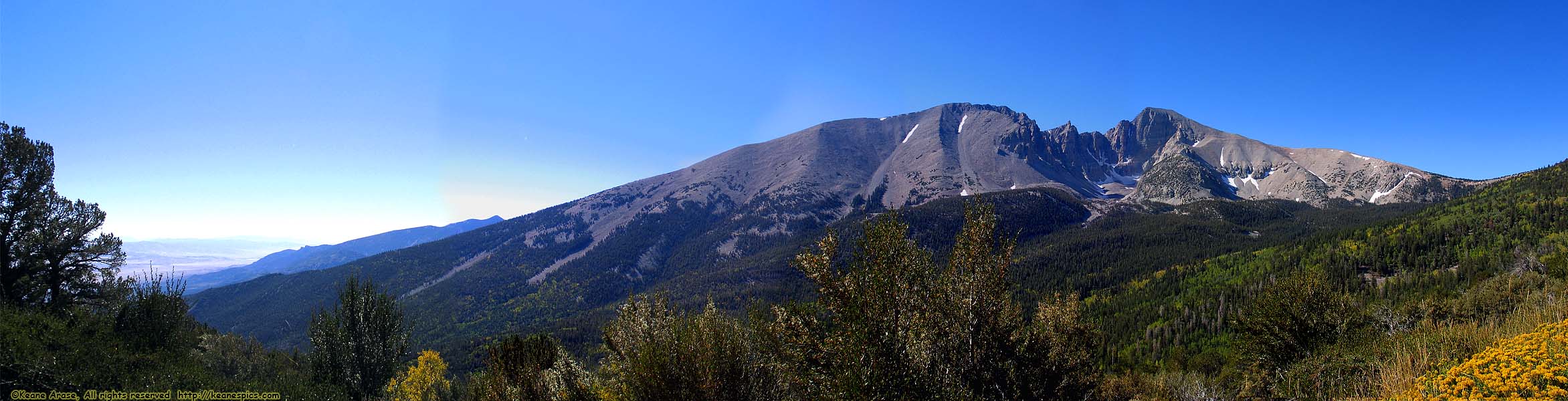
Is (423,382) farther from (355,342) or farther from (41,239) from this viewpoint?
(41,239)

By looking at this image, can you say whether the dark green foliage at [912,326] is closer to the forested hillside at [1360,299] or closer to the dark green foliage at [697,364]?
the dark green foliage at [697,364]

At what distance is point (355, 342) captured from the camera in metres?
Result: 24.0

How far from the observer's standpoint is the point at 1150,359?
84.6 m

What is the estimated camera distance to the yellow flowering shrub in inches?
262

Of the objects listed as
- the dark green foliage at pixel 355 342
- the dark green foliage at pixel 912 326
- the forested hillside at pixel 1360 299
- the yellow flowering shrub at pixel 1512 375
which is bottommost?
the forested hillside at pixel 1360 299

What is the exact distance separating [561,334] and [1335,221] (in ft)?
954

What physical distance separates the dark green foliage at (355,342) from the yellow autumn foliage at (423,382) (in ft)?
11.8

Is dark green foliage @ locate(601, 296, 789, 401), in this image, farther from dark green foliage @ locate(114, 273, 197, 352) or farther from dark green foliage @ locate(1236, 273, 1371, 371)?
dark green foliage @ locate(1236, 273, 1371, 371)

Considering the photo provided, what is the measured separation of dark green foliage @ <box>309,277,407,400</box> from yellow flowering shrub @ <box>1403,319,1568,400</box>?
3341 cm

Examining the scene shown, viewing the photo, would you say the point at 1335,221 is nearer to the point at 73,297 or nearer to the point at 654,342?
the point at 654,342

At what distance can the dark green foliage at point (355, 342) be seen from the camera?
23641mm

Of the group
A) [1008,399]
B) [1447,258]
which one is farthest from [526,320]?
[1447,258]

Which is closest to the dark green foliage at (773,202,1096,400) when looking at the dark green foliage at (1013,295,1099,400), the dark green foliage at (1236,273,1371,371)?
the dark green foliage at (1013,295,1099,400)

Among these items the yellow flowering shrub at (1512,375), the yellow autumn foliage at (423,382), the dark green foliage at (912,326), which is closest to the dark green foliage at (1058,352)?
the dark green foliage at (912,326)
